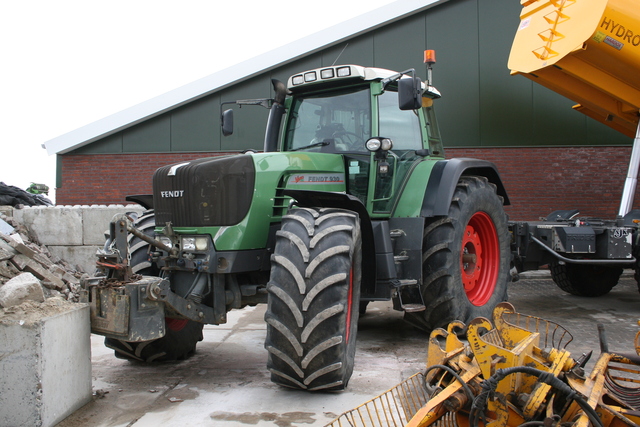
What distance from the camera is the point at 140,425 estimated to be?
3.55 m

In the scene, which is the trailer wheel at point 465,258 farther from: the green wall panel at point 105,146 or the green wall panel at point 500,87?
the green wall panel at point 105,146

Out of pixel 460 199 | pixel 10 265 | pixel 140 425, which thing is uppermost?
pixel 460 199

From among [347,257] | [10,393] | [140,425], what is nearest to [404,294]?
[347,257]

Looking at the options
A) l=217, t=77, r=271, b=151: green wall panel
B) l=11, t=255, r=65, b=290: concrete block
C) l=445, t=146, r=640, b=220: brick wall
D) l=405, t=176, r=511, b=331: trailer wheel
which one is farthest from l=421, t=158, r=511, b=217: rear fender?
l=217, t=77, r=271, b=151: green wall panel

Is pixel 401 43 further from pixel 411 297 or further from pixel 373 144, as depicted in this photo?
pixel 411 297

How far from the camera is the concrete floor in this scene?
367 centimetres

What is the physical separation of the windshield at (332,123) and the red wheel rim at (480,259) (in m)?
1.57

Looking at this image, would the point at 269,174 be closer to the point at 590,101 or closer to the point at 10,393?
the point at 10,393

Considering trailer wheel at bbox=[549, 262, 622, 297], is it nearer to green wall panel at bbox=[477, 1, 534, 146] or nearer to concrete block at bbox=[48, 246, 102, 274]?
green wall panel at bbox=[477, 1, 534, 146]

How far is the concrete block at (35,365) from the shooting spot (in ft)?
11.1

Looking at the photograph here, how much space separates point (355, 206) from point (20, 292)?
7.86 ft

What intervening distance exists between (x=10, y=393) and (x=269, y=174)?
2267 millimetres

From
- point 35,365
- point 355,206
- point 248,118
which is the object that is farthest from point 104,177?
point 35,365

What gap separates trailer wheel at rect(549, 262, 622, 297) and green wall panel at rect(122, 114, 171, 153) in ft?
24.0
